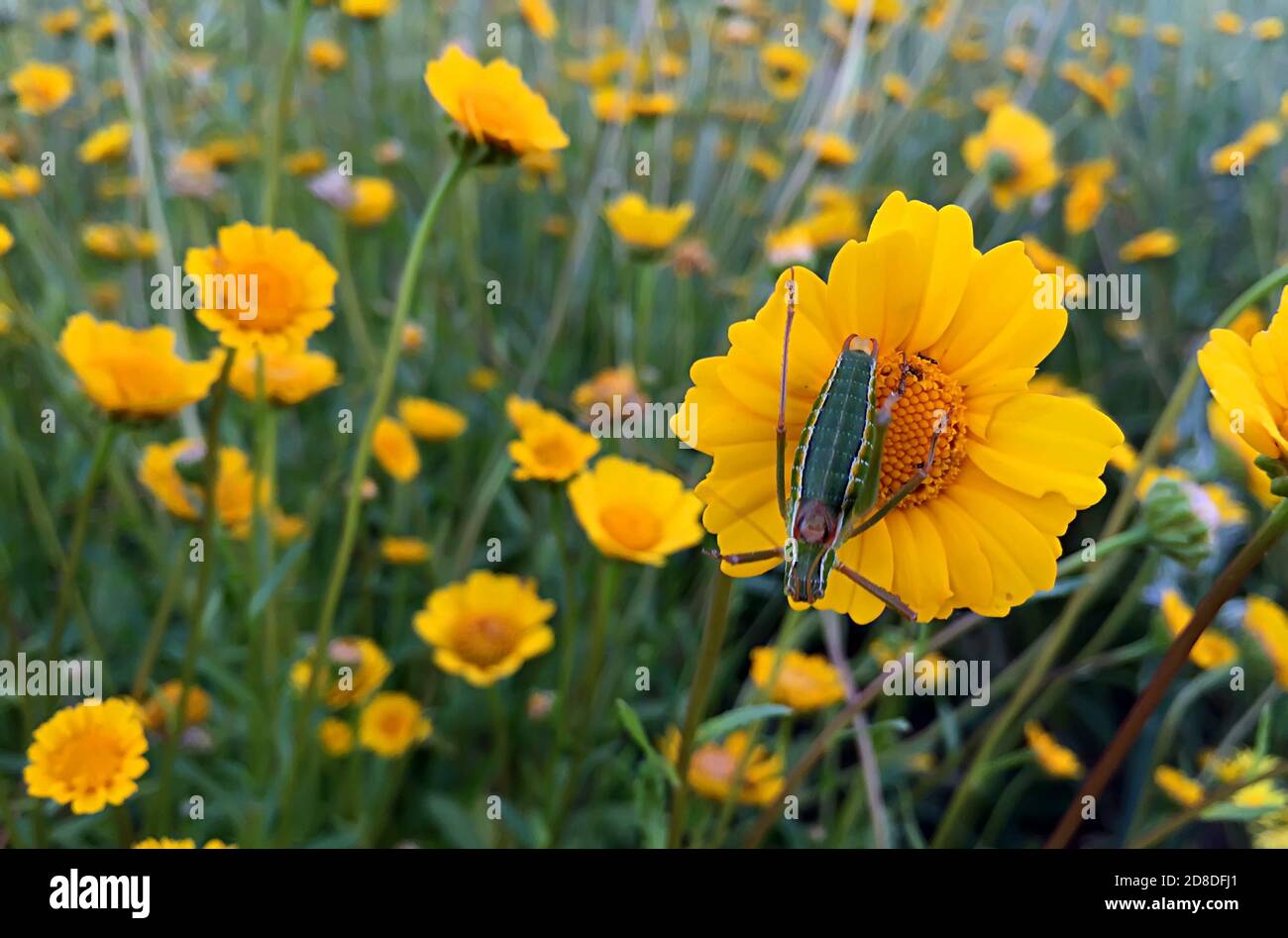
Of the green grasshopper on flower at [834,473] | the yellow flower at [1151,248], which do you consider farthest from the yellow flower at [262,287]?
the yellow flower at [1151,248]

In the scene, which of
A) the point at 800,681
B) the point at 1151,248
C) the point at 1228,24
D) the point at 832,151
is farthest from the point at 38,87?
the point at 1228,24

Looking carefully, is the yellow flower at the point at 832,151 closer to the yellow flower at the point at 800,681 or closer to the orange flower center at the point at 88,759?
the yellow flower at the point at 800,681

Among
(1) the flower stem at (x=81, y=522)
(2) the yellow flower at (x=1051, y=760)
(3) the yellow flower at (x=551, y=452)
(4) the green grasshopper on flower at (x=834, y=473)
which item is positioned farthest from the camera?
(2) the yellow flower at (x=1051, y=760)

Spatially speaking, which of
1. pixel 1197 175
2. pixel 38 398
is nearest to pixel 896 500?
pixel 38 398

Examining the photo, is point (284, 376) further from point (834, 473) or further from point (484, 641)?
point (834, 473)

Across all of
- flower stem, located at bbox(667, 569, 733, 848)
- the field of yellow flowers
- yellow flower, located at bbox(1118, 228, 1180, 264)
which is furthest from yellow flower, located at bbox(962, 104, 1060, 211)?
flower stem, located at bbox(667, 569, 733, 848)

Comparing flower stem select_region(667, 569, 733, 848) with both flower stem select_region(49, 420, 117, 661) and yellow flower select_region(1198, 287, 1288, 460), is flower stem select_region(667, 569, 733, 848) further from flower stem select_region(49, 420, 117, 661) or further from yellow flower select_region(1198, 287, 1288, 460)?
flower stem select_region(49, 420, 117, 661)
